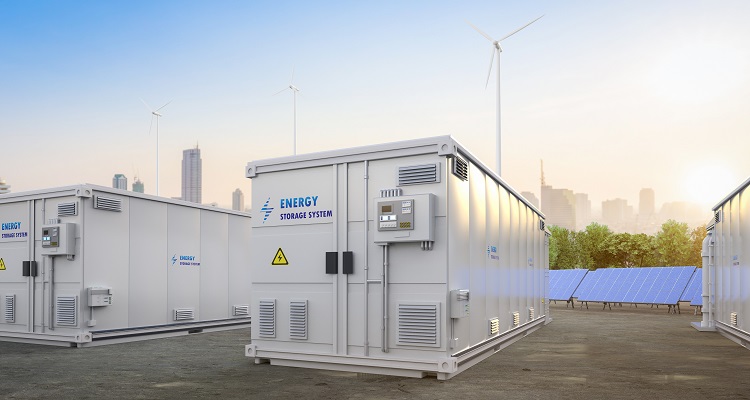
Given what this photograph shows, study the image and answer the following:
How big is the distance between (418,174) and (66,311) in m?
9.86

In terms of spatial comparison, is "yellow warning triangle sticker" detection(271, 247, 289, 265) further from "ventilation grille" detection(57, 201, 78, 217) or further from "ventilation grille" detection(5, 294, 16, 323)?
"ventilation grille" detection(5, 294, 16, 323)

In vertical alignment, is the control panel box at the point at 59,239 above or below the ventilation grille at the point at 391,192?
below

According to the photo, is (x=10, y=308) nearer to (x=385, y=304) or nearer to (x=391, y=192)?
(x=385, y=304)

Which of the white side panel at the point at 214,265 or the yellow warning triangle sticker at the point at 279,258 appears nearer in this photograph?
the yellow warning triangle sticker at the point at 279,258

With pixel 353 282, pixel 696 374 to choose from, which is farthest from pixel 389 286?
pixel 696 374

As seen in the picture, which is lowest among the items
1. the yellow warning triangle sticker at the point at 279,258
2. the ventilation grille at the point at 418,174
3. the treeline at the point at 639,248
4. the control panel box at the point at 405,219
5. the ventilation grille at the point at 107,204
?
the treeline at the point at 639,248

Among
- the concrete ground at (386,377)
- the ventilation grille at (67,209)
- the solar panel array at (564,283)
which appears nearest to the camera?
the concrete ground at (386,377)

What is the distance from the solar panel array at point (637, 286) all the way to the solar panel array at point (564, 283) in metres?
0.33

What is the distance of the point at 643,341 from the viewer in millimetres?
15578

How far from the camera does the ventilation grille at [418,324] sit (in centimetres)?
984

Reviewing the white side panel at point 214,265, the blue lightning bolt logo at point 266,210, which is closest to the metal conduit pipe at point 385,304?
the blue lightning bolt logo at point 266,210

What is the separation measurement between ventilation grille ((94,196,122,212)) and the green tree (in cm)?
7571

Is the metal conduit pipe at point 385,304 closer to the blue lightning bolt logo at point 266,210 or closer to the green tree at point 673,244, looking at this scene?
the blue lightning bolt logo at point 266,210

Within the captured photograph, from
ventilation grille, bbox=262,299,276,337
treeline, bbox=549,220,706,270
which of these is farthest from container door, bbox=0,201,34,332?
treeline, bbox=549,220,706,270
